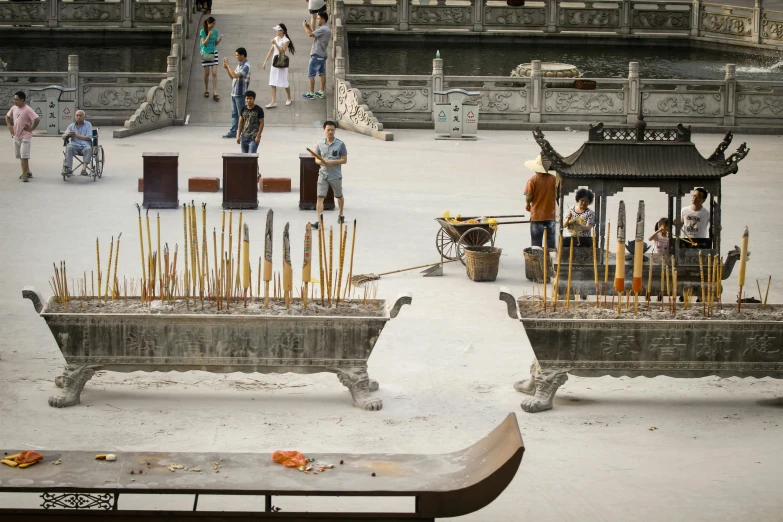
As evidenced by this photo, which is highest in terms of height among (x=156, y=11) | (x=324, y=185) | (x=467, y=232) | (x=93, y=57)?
(x=156, y=11)

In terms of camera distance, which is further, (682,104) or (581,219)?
(682,104)

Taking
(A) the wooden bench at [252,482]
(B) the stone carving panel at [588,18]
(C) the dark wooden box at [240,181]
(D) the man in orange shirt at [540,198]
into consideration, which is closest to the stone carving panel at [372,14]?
(B) the stone carving panel at [588,18]

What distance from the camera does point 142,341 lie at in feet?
33.6

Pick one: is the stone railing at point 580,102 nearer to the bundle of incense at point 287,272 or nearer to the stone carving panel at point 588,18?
the stone carving panel at point 588,18

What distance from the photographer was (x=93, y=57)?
3769cm

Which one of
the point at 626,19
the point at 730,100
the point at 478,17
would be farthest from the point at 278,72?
the point at 626,19

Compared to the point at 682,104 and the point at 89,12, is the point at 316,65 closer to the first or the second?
the point at 682,104

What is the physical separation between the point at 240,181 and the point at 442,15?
21.6 metres

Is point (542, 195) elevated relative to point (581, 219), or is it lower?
elevated

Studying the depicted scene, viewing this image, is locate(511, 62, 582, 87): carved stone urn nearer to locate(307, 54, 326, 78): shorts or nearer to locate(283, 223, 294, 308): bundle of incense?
locate(307, 54, 326, 78): shorts

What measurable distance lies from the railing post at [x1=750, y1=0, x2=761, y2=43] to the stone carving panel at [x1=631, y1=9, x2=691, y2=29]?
2.70 m

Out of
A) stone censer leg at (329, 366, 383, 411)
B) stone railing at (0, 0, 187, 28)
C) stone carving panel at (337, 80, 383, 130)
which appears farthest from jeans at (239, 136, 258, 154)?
stone railing at (0, 0, 187, 28)

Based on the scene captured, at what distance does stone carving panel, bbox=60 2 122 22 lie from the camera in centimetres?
3703

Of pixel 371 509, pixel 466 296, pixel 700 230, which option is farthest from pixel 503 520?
pixel 700 230
